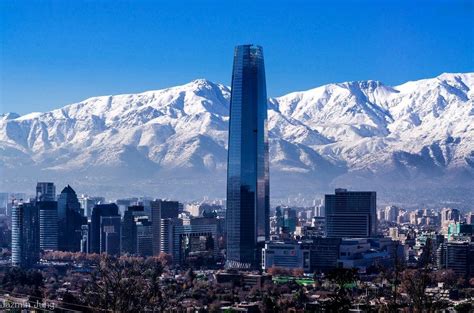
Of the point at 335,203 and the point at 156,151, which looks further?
the point at 156,151

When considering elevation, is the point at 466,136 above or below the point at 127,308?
above

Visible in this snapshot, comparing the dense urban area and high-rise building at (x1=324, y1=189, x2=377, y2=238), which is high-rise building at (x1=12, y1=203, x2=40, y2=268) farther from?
high-rise building at (x1=324, y1=189, x2=377, y2=238)

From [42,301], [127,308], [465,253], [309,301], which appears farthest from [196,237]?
[127,308]

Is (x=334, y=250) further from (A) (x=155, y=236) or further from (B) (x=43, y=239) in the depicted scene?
(B) (x=43, y=239)

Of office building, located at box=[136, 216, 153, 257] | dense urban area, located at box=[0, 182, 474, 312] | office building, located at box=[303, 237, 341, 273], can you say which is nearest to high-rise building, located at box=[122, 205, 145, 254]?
dense urban area, located at box=[0, 182, 474, 312]

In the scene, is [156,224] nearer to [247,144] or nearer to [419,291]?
[247,144]

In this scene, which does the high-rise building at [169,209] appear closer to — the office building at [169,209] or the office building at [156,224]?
the office building at [169,209]

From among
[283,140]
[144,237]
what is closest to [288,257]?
[144,237]
